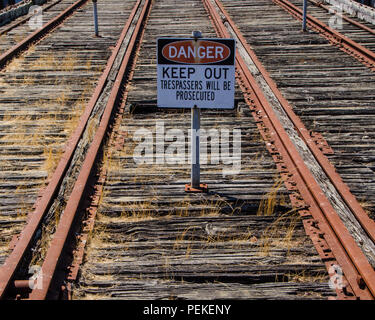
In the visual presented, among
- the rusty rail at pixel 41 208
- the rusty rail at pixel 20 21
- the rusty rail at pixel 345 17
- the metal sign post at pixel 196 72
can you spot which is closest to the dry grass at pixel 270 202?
the metal sign post at pixel 196 72

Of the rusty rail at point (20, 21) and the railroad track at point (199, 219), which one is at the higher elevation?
the rusty rail at point (20, 21)

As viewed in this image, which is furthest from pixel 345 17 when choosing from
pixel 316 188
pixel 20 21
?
pixel 316 188

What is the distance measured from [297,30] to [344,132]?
5661 mm

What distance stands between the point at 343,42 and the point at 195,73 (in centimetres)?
635

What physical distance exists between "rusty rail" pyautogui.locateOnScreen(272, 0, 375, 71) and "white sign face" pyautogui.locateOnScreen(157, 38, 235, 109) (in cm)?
478

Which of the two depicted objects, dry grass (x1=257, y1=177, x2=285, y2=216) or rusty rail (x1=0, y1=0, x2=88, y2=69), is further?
rusty rail (x1=0, y1=0, x2=88, y2=69)

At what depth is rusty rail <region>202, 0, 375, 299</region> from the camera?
11.3 ft

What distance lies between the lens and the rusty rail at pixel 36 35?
9.16m

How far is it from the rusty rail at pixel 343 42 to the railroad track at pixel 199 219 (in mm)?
2553

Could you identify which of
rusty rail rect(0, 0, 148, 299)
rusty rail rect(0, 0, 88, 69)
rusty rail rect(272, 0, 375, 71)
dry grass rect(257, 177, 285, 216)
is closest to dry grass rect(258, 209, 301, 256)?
dry grass rect(257, 177, 285, 216)

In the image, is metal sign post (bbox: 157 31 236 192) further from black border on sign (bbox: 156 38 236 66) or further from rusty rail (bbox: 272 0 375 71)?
rusty rail (bbox: 272 0 375 71)

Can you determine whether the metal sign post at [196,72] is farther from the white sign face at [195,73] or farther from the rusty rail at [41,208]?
the rusty rail at [41,208]

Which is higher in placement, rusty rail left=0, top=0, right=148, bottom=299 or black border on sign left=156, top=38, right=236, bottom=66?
black border on sign left=156, top=38, right=236, bottom=66
